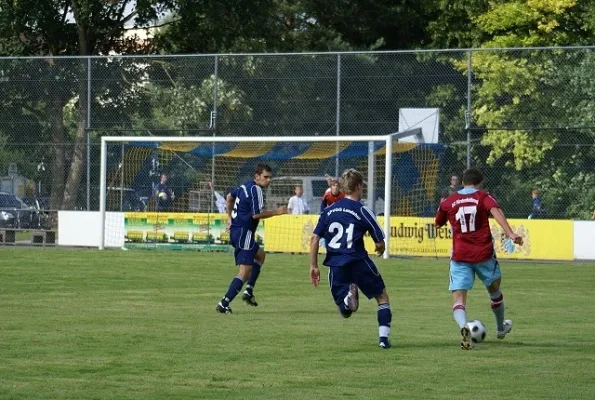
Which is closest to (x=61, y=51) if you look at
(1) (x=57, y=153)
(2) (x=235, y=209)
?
(1) (x=57, y=153)

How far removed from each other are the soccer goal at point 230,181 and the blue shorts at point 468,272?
19042 millimetres

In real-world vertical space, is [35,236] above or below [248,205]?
below

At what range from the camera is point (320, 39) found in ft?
166

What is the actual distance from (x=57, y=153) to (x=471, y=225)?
938 inches

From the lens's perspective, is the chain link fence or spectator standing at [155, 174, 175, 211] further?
spectator standing at [155, 174, 175, 211]

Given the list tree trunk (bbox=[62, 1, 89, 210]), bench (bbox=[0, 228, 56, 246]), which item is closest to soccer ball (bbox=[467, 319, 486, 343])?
tree trunk (bbox=[62, 1, 89, 210])

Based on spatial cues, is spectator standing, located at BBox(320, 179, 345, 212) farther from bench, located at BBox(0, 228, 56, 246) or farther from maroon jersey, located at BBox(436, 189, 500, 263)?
bench, located at BBox(0, 228, 56, 246)

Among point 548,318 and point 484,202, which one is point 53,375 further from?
point 548,318

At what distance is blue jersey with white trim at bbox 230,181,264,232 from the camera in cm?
1734

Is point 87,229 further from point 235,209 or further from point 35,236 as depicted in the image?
point 235,209

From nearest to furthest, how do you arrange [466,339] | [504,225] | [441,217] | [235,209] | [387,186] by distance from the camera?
[466,339]
[504,225]
[441,217]
[235,209]
[387,186]

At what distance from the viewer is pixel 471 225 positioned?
1322 centimetres

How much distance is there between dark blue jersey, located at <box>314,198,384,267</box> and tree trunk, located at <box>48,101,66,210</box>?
2291 centimetres

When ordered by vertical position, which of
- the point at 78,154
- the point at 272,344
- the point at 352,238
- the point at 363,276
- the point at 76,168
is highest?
the point at 78,154
